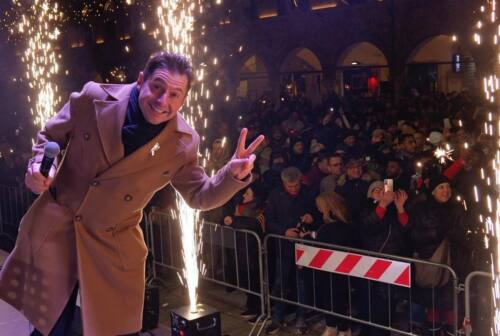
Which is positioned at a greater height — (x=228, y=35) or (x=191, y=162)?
(x=228, y=35)

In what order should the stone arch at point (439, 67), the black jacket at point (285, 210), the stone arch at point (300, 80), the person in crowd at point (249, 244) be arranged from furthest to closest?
the stone arch at point (300, 80)
the stone arch at point (439, 67)
the person in crowd at point (249, 244)
the black jacket at point (285, 210)

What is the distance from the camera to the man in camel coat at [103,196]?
2.64m

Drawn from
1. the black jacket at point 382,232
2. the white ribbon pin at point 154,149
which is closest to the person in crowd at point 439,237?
the black jacket at point 382,232

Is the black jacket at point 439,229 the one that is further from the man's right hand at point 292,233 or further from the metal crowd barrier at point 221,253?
the metal crowd barrier at point 221,253

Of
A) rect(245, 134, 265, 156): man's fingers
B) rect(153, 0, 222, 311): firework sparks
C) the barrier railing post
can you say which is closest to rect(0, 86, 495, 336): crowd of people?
the barrier railing post

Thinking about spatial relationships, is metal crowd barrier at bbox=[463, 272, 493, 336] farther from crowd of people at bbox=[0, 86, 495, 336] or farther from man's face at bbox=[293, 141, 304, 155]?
man's face at bbox=[293, 141, 304, 155]

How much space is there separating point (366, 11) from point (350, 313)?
14903 mm

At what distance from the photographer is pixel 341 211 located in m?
5.55

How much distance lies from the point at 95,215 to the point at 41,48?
30.7 feet

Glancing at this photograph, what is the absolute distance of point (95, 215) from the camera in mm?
2666

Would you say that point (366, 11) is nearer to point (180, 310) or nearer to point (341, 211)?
point (341, 211)

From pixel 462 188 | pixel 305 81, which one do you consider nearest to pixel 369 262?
pixel 462 188

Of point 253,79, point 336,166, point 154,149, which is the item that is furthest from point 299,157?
point 253,79

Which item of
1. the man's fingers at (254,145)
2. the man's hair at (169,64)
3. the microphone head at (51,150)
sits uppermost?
the man's hair at (169,64)
